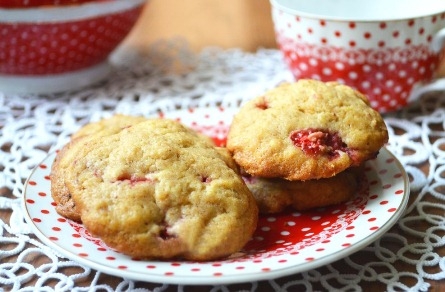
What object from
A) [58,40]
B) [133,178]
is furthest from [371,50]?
[58,40]

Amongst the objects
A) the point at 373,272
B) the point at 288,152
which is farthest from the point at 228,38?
the point at 373,272

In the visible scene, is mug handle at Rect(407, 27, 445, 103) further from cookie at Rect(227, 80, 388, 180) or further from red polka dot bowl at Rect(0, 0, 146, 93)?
red polka dot bowl at Rect(0, 0, 146, 93)

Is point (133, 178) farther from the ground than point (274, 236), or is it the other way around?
point (133, 178)

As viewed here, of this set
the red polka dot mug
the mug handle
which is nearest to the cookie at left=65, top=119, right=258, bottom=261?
the red polka dot mug

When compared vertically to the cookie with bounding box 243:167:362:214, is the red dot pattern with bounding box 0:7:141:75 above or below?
above

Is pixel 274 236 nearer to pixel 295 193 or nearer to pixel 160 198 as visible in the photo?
pixel 295 193

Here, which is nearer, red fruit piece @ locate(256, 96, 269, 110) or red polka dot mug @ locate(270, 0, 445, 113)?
red fruit piece @ locate(256, 96, 269, 110)
